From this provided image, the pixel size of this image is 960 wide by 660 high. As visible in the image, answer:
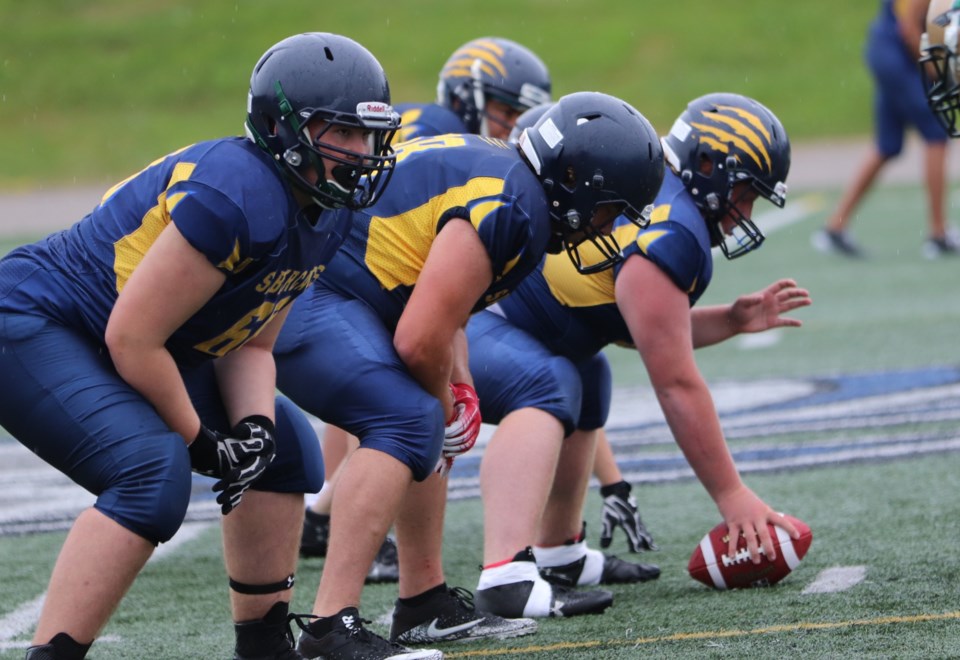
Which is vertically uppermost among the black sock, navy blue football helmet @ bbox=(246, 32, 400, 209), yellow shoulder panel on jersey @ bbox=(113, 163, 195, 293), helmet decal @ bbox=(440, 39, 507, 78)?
navy blue football helmet @ bbox=(246, 32, 400, 209)

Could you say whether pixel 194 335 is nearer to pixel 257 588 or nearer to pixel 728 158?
pixel 257 588

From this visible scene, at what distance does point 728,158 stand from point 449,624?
150 cm

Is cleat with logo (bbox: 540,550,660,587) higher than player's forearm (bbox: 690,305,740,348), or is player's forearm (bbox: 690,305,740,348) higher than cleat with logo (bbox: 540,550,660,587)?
player's forearm (bbox: 690,305,740,348)

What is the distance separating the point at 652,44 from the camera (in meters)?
24.8

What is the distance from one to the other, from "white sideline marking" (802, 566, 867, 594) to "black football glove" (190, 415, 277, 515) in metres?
1.61

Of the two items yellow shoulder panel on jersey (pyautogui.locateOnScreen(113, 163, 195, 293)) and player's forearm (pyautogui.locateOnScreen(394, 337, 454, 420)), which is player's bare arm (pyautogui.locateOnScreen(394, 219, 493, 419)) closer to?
player's forearm (pyautogui.locateOnScreen(394, 337, 454, 420))

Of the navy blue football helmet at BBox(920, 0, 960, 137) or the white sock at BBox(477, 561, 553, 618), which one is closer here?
A: the white sock at BBox(477, 561, 553, 618)

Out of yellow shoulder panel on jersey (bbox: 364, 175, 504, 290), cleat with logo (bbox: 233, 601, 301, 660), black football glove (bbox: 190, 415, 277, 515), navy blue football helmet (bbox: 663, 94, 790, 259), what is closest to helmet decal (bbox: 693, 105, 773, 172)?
navy blue football helmet (bbox: 663, 94, 790, 259)

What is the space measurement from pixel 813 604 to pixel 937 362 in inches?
162

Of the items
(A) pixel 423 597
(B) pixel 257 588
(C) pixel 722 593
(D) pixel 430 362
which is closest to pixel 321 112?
(D) pixel 430 362

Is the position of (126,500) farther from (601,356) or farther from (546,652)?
(601,356)

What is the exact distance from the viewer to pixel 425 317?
11.3 ft

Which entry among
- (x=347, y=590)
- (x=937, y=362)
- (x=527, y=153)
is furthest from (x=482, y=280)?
(x=937, y=362)

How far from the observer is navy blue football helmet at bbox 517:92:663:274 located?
3.69 m
